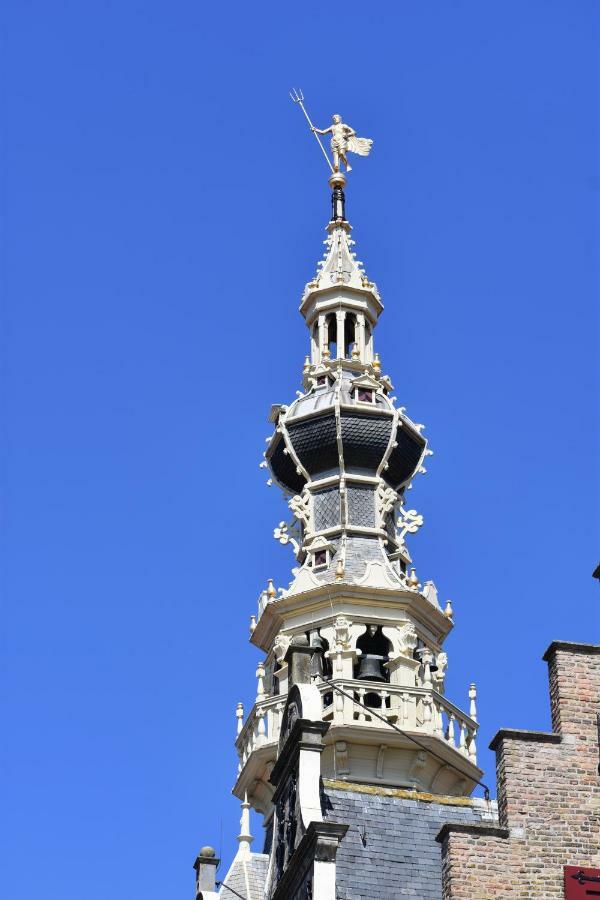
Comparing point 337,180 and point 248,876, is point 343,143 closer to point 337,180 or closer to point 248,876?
point 337,180

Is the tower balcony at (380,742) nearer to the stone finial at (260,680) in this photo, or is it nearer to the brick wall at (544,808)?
the stone finial at (260,680)

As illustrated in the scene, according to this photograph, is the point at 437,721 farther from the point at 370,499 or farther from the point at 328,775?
the point at 370,499

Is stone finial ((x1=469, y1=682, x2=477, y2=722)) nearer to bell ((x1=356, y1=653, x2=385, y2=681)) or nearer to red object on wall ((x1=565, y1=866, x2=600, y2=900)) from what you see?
bell ((x1=356, y1=653, x2=385, y2=681))

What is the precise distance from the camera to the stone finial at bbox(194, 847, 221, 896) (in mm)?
38594

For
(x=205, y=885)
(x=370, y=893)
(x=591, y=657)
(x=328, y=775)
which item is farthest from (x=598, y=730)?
(x=328, y=775)

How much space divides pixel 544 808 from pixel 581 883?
1042 mm

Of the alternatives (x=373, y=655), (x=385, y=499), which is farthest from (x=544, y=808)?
(x=385, y=499)

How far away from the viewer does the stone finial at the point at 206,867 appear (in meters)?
38.6

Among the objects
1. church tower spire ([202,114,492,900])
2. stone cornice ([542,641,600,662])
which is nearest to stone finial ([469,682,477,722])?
church tower spire ([202,114,492,900])

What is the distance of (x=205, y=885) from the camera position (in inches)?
1516

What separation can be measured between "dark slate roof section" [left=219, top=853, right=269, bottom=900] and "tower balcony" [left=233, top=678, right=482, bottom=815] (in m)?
3.90

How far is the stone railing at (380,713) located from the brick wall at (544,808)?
19.7 metres

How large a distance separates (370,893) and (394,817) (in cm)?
200

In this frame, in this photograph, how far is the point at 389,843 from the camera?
29062mm
